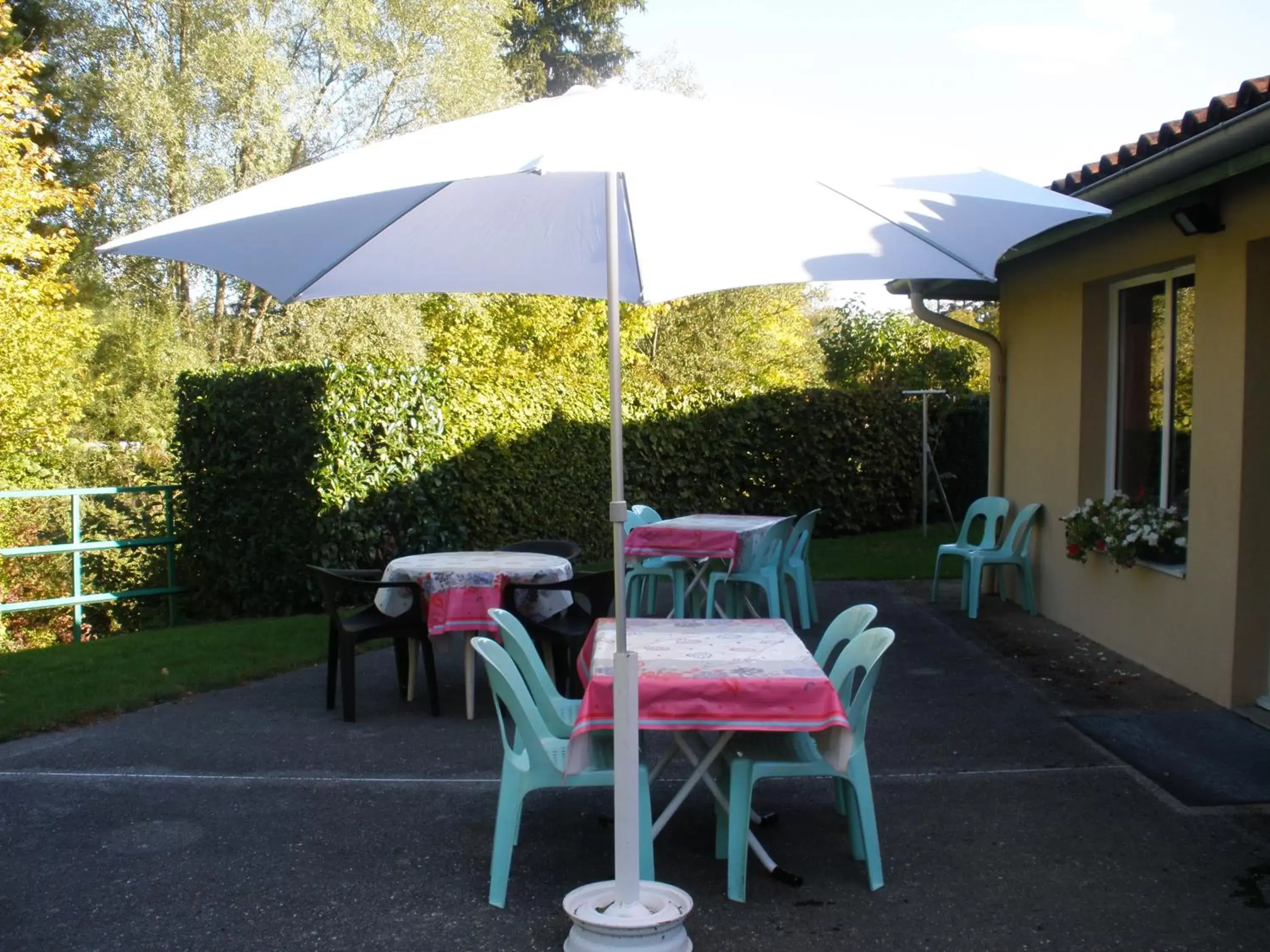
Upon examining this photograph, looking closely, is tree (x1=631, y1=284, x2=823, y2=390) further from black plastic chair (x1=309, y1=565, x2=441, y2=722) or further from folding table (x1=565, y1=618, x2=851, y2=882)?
folding table (x1=565, y1=618, x2=851, y2=882)

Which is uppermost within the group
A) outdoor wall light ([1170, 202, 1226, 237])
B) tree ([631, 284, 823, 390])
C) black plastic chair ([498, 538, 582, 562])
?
tree ([631, 284, 823, 390])

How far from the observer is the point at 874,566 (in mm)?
11852

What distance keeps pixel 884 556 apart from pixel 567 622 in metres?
6.91

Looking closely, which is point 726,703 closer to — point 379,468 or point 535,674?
point 535,674

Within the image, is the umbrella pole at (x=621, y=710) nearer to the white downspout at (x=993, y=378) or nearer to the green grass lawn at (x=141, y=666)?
the green grass lawn at (x=141, y=666)

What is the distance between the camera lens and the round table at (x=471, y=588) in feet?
20.3

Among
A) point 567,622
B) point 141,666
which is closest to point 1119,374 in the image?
point 567,622

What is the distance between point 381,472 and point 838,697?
677 cm

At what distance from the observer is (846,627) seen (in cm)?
438

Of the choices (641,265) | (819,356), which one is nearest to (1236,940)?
(641,265)

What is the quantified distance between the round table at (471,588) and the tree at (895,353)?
450 inches

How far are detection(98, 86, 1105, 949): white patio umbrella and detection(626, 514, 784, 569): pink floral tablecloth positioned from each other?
10.8 feet

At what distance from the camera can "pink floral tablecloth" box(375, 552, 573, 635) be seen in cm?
618

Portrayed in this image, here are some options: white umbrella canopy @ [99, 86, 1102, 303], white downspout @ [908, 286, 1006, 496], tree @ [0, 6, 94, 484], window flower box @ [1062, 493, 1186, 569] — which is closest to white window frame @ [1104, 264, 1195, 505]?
window flower box @ [1062, 493, 1186, 569]
